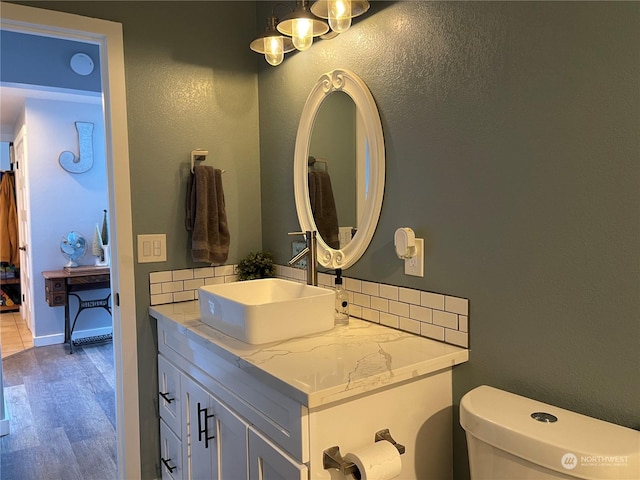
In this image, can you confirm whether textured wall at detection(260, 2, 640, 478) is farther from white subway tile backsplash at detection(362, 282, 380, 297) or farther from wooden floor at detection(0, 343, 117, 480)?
wooden floor at detection(0, 343, 117, 480)

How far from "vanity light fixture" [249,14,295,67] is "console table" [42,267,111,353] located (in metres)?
3.32

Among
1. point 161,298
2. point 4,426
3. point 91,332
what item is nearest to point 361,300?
point 161,298

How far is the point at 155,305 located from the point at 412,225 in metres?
1.22

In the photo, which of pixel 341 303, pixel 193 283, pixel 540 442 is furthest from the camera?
pixel 193 283

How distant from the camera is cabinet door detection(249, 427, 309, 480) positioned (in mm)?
1192

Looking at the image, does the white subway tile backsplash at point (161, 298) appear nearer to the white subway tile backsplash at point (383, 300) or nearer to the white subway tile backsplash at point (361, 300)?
the white subway tile backsplash at point (383, 300)

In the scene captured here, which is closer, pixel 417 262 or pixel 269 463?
pixel 269 463

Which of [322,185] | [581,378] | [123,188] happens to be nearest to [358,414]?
→ [581,378]

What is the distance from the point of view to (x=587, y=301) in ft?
3.77

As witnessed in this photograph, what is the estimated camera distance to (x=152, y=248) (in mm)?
2145

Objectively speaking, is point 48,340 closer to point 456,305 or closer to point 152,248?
point 152,248

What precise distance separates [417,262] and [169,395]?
3.91 feet

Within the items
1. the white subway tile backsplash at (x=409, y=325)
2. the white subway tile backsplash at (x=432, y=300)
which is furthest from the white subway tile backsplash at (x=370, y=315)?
the white subway tile backsplash at (x=432, y=300)

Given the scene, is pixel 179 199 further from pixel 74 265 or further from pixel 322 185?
pixel 74 265
